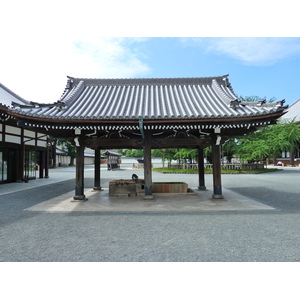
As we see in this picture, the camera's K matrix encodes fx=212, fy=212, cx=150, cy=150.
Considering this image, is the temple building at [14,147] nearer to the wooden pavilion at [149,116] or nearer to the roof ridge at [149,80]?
the roof ridge at [149,80]

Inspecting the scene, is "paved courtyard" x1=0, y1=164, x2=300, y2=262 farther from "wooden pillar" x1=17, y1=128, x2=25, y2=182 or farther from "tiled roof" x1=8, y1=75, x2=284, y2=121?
"wooden pillar" x1=17, y1=128, x2=25, y2=182

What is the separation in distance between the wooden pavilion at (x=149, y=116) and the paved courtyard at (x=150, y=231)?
68.4 inches

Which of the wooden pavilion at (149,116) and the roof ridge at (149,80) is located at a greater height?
the roof ridge at (149,80)

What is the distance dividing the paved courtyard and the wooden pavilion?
174 centimetres

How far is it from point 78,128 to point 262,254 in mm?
6713

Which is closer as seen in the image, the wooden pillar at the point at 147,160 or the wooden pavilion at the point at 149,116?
the wooden pavilion at the point at 149,116

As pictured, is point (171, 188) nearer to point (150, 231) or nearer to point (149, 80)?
point (150, 231)

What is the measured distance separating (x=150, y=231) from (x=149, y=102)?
6.25m

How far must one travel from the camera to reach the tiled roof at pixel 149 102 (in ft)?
24.9

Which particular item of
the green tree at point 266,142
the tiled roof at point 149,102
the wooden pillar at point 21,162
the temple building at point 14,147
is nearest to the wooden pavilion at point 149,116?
the tiled roof at point 149,102

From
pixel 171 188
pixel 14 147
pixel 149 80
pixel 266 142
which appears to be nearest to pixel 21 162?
pixel 14 147

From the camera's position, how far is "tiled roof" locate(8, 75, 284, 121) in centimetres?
758

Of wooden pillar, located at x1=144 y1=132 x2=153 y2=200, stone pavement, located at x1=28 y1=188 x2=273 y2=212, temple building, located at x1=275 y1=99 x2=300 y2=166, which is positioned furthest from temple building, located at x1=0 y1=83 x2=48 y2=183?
temple building, located at x1=275 y1=99 x2=300 y2=166

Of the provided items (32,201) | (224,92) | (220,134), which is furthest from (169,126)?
(32,201)
